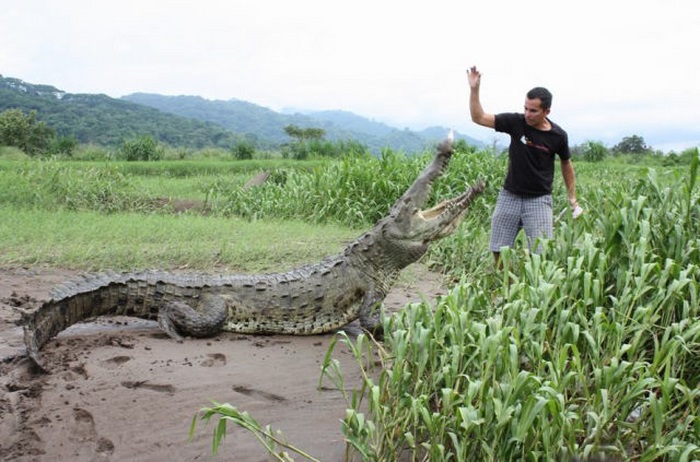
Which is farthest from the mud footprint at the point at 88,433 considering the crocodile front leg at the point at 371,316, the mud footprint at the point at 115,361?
the crocodile front leg at the point at 371,316

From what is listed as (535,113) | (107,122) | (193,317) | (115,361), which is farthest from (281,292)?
(107,122)

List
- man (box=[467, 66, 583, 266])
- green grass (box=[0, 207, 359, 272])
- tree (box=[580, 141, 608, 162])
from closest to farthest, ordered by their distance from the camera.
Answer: man (box=[467, 66, 583, 266]) < green grass (box=[0, 207, 359, 272]) < tree (box=[580, 141, 608, 162])

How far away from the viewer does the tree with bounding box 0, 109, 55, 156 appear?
2398 centimetres

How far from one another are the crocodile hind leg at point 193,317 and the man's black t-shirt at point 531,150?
2.33 m

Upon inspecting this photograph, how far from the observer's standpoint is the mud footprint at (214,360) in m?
3.84

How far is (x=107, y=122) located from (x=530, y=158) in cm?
4360

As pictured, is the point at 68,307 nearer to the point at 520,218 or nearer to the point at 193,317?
the point at 193,317

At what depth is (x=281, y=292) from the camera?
15.0 feet

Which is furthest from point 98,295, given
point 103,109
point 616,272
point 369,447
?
point 103,109

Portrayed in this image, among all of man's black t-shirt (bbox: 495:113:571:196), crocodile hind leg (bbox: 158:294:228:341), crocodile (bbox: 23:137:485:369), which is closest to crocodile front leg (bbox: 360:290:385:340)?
crocodile (bbox: 23:137:485:369)

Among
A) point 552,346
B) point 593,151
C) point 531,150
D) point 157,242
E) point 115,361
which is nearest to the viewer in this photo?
point 552,346

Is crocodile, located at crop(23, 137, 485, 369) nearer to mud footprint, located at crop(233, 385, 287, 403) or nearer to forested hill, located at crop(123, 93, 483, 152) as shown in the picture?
mud footprint, located at crop(233, 385, 287, 403)

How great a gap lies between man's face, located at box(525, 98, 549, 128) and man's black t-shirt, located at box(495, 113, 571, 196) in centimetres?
5

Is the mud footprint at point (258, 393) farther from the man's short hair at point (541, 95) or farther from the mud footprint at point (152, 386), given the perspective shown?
the man's short hair at point (541, 95)
